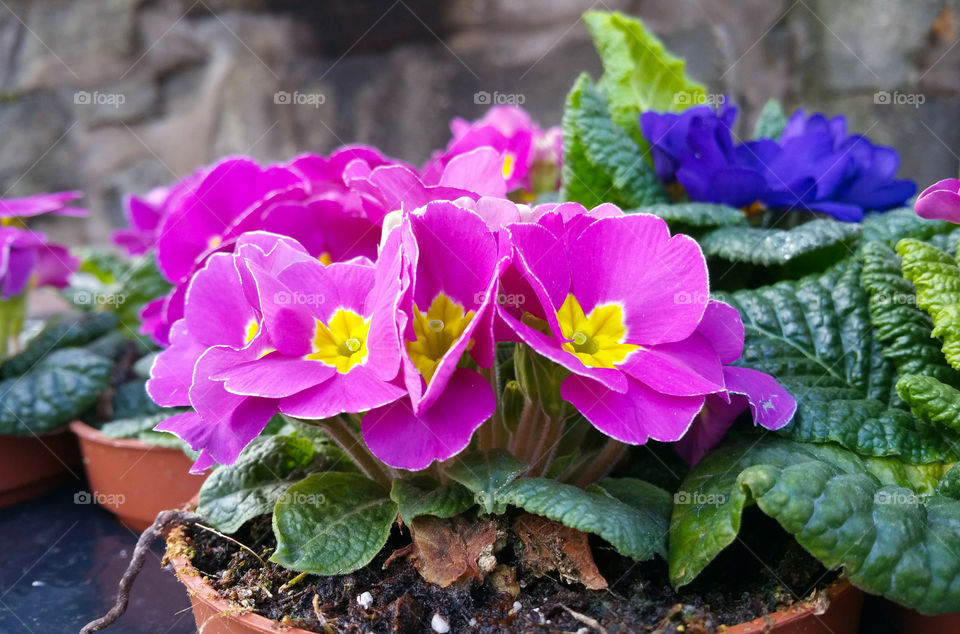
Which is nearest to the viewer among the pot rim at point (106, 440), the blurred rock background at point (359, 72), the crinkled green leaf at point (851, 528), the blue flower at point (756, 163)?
the crinkled green leaf at point (851, 528)

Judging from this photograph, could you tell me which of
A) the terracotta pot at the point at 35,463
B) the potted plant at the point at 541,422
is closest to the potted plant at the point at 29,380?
the terracotta pot at the point at 35,463

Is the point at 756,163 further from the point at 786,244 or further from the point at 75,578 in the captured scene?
the point at 75,578

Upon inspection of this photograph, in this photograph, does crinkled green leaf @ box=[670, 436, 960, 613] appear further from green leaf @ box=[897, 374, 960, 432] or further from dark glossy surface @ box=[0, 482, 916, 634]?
dark glossy surface @ box=[0, 482, 916, 634]

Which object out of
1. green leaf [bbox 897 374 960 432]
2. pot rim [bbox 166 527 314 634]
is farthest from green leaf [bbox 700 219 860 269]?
pot rim [bbox 166 527 314 634]

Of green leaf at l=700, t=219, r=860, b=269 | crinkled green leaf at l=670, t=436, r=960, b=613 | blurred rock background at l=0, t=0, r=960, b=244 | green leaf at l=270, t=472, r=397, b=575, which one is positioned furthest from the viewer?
blurred rock background at l=0, t=0, r=960, b=244

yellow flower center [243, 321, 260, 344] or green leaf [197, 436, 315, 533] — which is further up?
yellow flower center [243, 321, 260, 344]

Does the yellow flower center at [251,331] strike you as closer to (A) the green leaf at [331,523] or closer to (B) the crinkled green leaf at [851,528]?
(A) the green leaf at [331,523]
